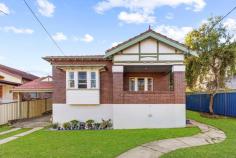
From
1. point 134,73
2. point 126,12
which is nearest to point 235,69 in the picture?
point 134,73

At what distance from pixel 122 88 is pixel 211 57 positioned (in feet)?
28.7

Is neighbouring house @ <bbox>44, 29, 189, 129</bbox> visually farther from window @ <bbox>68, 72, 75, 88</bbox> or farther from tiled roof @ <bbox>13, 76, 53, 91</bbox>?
tiled roof @ <bbox>13, 76, 53, 91</bbox>

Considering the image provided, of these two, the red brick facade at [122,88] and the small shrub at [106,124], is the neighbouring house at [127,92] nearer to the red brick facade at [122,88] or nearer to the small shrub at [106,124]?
the red brick facade at [122,88]

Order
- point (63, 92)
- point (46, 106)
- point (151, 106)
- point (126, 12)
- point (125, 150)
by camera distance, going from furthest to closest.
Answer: point (46, 106) → point (126, 12) → point (63, 92) → point (151, 106) → point (125, 150)

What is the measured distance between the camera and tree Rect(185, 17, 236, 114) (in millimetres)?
18703

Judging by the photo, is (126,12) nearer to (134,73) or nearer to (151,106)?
(134,73)

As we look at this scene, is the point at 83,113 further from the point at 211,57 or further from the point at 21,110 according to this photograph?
the point at 211,57

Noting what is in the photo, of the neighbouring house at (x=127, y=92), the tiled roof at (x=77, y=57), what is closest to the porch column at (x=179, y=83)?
the neighbouring house at (x=127, y=92)

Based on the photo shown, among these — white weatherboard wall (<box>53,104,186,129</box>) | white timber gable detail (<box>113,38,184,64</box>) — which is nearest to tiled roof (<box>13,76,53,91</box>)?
white weatherboard wall (<box>53,104,186,129</box>)

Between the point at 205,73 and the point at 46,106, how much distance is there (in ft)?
53.5

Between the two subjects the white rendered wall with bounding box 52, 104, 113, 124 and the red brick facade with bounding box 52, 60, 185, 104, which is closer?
the red brick facade with bounding box 52, 60, 185, 104

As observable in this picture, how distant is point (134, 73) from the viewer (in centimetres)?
1802

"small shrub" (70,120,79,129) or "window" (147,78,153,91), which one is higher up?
"window" (147,78,153,91)

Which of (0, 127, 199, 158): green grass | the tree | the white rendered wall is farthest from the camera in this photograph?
the tree
